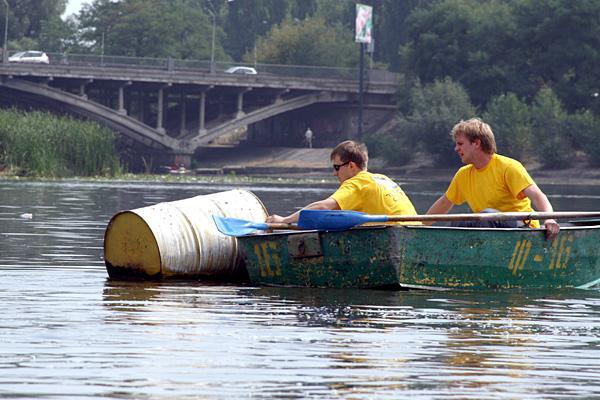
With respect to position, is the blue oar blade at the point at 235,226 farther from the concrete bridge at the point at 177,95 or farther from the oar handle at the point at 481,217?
the concrete bridge at the point at 177,95

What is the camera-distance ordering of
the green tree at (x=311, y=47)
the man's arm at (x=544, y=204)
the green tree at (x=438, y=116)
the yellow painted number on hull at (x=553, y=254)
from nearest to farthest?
1. the man's arm at (x=544, y=204)
2. the yellow painted number on hull at (x=553, y=254)
3. the green tree at (x=438, y=116)
4. the green tree at (x=311, y=47)

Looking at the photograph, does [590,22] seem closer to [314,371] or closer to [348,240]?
[348,240]

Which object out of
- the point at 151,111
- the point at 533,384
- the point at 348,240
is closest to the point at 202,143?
the point at 151,111

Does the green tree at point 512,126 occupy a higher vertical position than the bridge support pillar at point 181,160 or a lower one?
higher

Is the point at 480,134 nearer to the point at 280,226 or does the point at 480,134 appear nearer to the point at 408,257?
the point at 408,257

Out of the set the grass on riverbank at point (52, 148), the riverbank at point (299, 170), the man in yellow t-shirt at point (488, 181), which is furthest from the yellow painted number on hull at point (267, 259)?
the riverbank at point (299, 170)

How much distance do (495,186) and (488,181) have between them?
0.28 feet

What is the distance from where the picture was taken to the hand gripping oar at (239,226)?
14.0m

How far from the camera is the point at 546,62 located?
260ft

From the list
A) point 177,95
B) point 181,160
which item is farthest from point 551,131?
point 177,95

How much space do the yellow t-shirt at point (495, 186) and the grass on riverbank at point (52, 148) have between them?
37318 millimetres

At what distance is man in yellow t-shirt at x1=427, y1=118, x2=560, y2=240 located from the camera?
13594 mm

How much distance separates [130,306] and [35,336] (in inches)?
85.2

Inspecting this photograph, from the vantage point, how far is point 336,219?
13.3 meters
